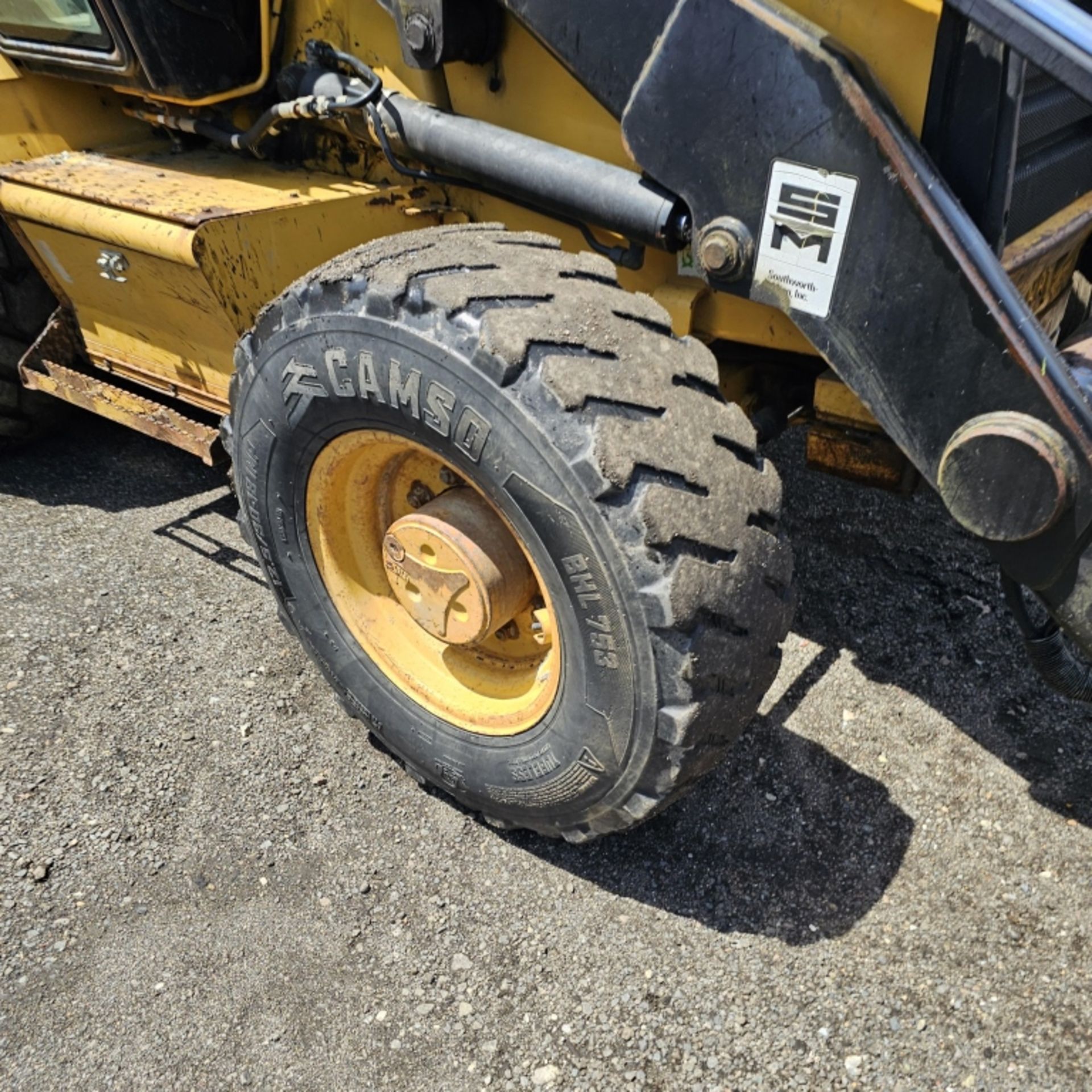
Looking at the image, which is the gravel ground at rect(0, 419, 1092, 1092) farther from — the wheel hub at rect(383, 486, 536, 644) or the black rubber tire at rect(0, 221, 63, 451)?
the black rubber tire at rect(0, 221, 63, 451)

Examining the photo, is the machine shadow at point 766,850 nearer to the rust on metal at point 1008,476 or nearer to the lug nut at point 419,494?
the lug nut at point 419,494

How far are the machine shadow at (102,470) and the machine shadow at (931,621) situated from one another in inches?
82.8

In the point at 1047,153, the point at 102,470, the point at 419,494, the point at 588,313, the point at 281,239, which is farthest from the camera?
→ the point at 102,470

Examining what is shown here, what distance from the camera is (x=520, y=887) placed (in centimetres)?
223

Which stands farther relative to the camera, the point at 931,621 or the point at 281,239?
the point at 931,621

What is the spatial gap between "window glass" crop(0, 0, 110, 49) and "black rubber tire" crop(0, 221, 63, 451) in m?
0.70

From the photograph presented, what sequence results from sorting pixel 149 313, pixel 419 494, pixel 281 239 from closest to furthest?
1. pixel 419 494
2. pixel 281 239
3. pixel 149 313

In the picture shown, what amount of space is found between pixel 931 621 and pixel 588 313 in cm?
173

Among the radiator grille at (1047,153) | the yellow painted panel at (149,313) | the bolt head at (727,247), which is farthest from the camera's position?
the yellow painted panel at (149,313)

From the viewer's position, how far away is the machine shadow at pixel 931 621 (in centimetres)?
258

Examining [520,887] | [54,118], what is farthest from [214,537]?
[520,887]

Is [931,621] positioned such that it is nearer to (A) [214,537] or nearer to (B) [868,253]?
(B) [868,253]

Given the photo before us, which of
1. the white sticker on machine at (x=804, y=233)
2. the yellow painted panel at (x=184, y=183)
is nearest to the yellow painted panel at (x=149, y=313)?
the yellow painted panel at (x=184, y=183)

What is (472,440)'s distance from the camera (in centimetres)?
181
